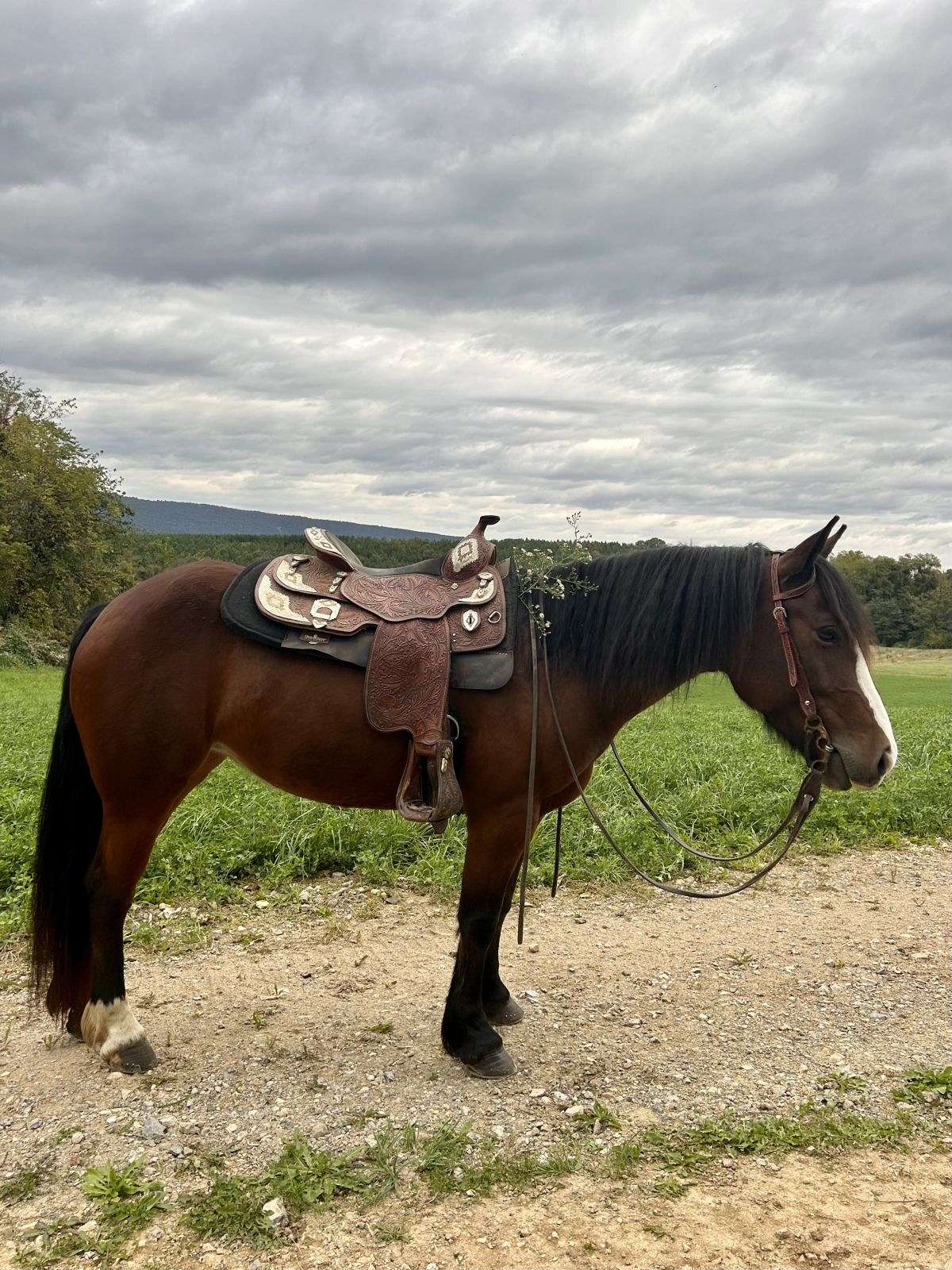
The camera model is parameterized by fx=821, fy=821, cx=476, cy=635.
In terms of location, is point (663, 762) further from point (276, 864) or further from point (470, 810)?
point (470, 810)

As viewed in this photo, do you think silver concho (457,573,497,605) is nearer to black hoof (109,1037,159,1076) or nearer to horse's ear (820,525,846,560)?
horse's ear (820,525,846,560)

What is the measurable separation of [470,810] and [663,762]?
231 inches

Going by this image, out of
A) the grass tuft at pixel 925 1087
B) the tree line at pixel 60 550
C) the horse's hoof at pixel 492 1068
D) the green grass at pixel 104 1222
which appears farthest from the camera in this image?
the tree line at pixel 60 550

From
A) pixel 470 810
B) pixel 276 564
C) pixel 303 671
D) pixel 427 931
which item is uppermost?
pixel 276 564

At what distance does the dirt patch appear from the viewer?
252cm

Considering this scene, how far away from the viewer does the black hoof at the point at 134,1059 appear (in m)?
3.40

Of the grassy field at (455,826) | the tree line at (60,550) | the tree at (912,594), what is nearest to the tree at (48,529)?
the tree line at (60,550)

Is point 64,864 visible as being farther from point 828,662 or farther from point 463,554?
point 828,662

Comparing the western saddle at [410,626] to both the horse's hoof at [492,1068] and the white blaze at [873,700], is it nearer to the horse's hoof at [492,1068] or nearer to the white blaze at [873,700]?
the horse's hoof at [492,1068]

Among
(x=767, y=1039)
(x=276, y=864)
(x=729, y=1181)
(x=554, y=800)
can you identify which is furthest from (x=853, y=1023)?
(x=276, y=864)

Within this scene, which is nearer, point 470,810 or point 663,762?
point 470,810

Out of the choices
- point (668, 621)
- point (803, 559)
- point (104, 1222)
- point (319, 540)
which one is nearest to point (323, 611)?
point (319, 540)

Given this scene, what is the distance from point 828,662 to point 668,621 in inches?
25.6

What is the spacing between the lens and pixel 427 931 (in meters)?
4.89
